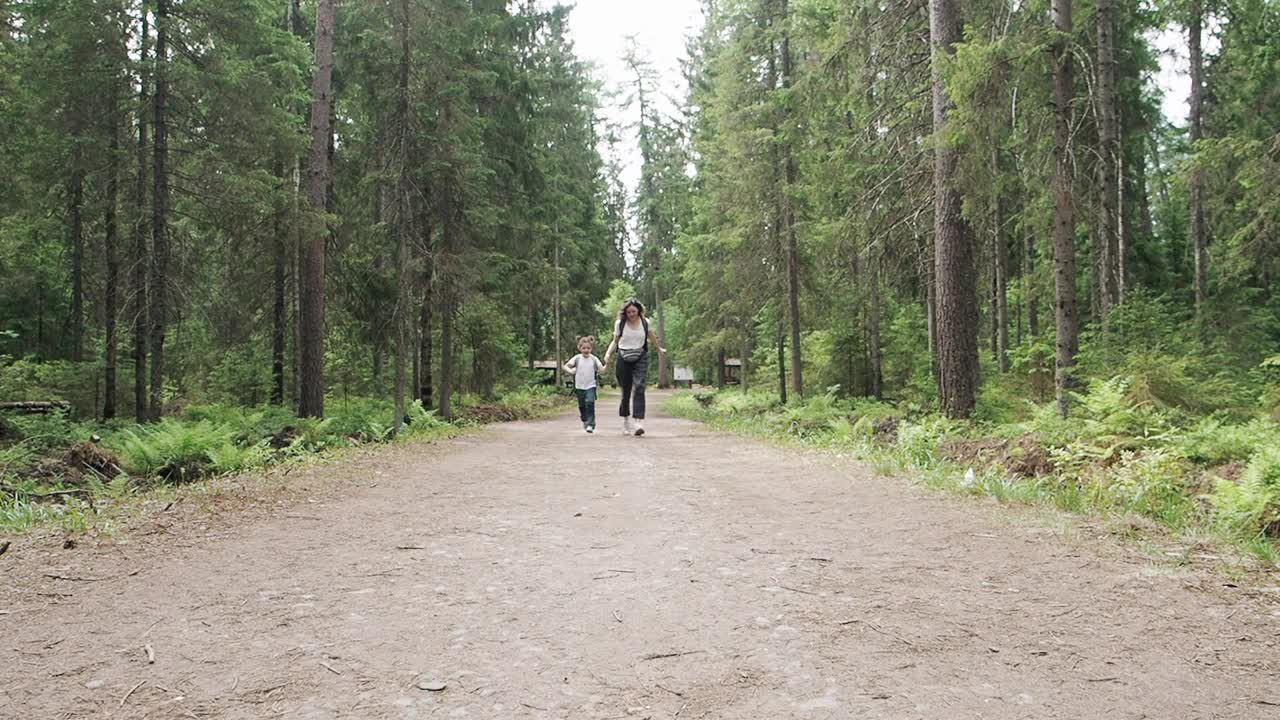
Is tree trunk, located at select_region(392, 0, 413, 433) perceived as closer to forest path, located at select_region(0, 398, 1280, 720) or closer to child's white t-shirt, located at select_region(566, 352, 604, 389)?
child's white t-shirt, located at select_region(566, 352, 604, 389)

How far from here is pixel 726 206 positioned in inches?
824

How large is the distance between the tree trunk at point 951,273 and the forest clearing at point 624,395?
0.21 feet

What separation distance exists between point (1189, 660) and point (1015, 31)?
381 inches

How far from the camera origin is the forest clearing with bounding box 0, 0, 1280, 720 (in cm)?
283

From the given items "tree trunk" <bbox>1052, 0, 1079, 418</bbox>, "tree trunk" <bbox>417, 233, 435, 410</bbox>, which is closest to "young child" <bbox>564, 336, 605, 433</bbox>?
"tree trunk" <bbox>417, 233, 435, 410</bbox>

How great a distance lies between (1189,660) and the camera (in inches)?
107

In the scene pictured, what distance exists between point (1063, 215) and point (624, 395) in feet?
23.0

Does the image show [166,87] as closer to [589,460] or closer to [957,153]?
[589,460]

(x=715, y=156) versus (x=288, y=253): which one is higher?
(x=715, y=156)

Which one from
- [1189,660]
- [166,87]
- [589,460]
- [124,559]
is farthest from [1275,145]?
[166,87]

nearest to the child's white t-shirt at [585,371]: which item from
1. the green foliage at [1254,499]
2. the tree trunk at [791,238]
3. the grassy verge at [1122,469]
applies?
the grassy verge at [1122,469]

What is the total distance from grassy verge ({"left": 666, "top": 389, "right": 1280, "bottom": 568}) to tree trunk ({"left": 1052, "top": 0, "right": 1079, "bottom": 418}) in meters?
0.90

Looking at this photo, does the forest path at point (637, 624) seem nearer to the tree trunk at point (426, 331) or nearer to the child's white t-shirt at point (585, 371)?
the child's white t-shirt at point (585, 371)

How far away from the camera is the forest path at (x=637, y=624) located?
244 cm
